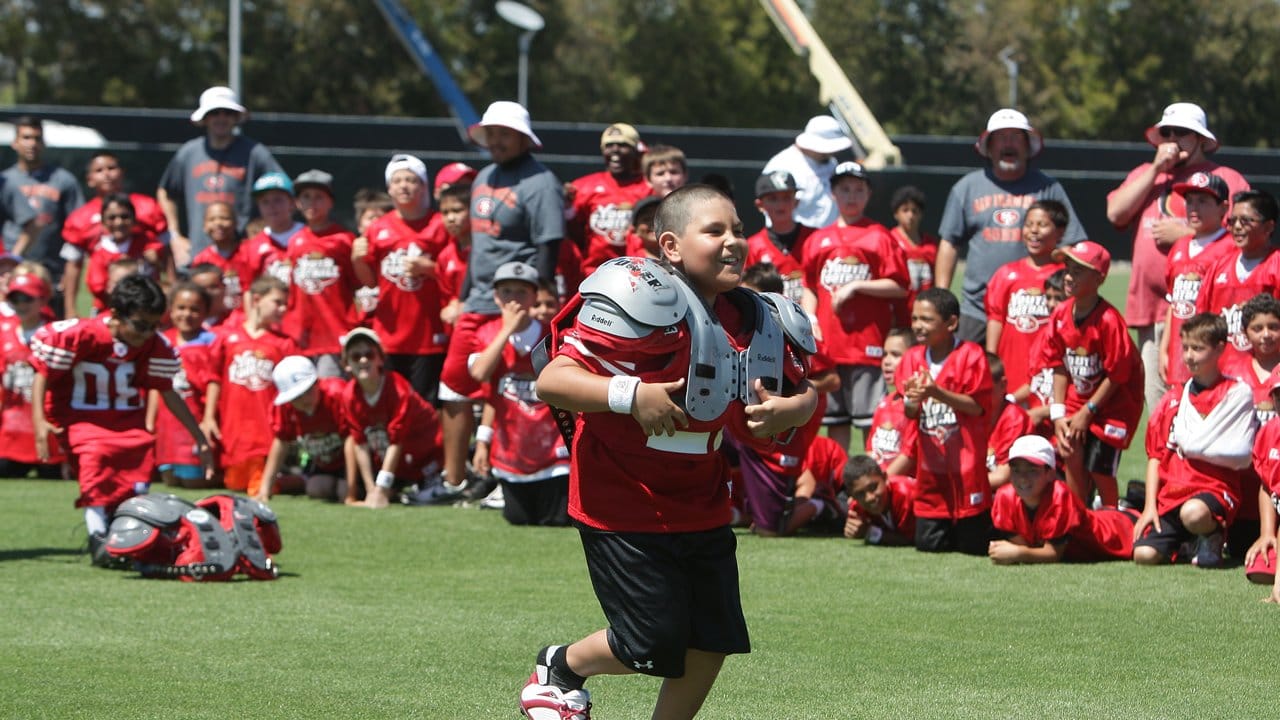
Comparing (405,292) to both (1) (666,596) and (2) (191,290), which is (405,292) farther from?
(1) (666,596)

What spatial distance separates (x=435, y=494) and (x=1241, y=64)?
4455 cm

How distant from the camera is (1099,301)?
30.6ft

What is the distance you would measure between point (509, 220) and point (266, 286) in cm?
196

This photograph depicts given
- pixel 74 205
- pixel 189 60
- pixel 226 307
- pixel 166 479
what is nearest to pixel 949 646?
pixel 166 479

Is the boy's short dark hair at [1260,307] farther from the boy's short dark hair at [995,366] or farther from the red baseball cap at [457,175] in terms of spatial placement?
the red baseball cap at [457,175]

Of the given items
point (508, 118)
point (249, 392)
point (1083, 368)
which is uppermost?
point (508, 118)

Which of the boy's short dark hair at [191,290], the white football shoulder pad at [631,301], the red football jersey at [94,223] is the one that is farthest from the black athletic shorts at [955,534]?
the red football jersey at [94,223]

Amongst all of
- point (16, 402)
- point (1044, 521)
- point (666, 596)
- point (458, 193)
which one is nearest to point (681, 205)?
point (666, 596)

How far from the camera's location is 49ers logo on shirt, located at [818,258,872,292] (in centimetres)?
1046

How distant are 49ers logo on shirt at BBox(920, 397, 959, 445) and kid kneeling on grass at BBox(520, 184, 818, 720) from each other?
14.2 ft

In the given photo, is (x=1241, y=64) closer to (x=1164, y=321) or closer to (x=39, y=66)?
(x=39, y=66)

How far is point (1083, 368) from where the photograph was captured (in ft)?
30.3

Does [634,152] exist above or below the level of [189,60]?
below

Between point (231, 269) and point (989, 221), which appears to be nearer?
point (989, 221)
